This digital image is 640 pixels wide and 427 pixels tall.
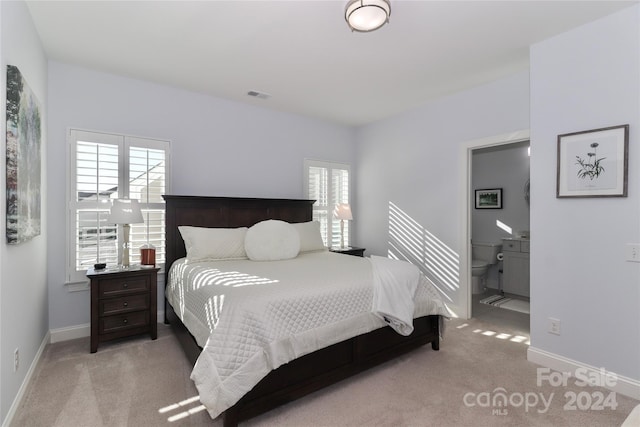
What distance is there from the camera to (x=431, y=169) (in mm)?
4223

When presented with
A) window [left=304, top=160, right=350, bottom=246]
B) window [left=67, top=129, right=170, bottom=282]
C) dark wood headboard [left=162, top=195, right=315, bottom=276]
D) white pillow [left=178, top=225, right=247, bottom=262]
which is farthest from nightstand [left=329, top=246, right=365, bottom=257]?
window [left=67, top=129, right=170, bottom=282]

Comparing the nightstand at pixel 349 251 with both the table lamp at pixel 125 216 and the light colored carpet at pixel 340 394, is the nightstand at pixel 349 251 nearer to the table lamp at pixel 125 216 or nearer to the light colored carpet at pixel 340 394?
the light colored carpet at pixel 340 394

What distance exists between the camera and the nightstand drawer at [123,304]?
2908 millimetres

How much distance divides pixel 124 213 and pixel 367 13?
2.74m

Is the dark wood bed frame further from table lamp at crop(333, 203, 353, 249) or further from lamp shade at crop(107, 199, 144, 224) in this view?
table lamp at crop(333, 203, 353, 249)

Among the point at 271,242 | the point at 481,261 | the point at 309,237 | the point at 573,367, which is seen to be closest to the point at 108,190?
the point at 271,242

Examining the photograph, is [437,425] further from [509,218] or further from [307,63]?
[509,218]

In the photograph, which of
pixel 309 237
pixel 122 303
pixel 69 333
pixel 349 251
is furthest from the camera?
pixel 349 251

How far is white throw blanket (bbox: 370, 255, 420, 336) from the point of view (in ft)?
8.19

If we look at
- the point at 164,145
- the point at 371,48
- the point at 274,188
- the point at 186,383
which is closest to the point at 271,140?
the point at 274,188

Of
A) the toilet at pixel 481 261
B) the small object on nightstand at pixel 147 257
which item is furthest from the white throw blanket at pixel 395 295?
the toilet at pixel 481 261

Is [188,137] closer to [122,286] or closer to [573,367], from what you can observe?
[122,286]

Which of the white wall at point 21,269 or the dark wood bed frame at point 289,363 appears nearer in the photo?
the white wall at point 21,269

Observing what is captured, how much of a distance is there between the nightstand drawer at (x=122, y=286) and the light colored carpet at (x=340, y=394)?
0.52 metres
